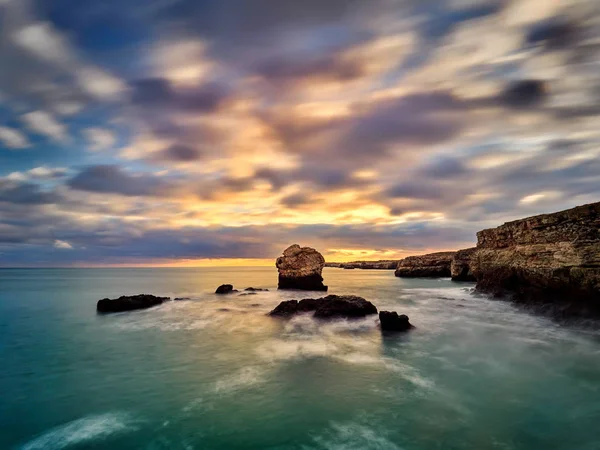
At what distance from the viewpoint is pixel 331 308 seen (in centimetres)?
1870

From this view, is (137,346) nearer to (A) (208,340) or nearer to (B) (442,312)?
(A) (208,340)

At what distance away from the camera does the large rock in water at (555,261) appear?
16.1 meters

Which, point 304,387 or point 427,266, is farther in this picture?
point 427,266

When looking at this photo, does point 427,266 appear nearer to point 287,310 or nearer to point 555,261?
point 555,261

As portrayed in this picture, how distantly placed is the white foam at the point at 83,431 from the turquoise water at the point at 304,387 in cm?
4

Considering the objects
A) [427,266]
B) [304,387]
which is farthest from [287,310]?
[427,266]

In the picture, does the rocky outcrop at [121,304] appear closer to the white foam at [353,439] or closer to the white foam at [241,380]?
the white foam at [241,380]

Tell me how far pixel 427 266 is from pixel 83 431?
73.9m

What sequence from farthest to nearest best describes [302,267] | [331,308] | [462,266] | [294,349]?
[462,266]
[302,267]
[331,308]
[294,349]

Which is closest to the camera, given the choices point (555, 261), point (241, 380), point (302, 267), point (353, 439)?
point (353, 439)

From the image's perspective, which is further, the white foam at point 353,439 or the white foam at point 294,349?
the white foam at point 294,349

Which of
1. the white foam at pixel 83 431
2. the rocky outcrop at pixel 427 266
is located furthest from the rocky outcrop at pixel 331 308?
the rocky outcrop at pixel 427 266

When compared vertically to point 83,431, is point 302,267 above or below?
above

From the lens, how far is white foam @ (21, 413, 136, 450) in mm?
6527
